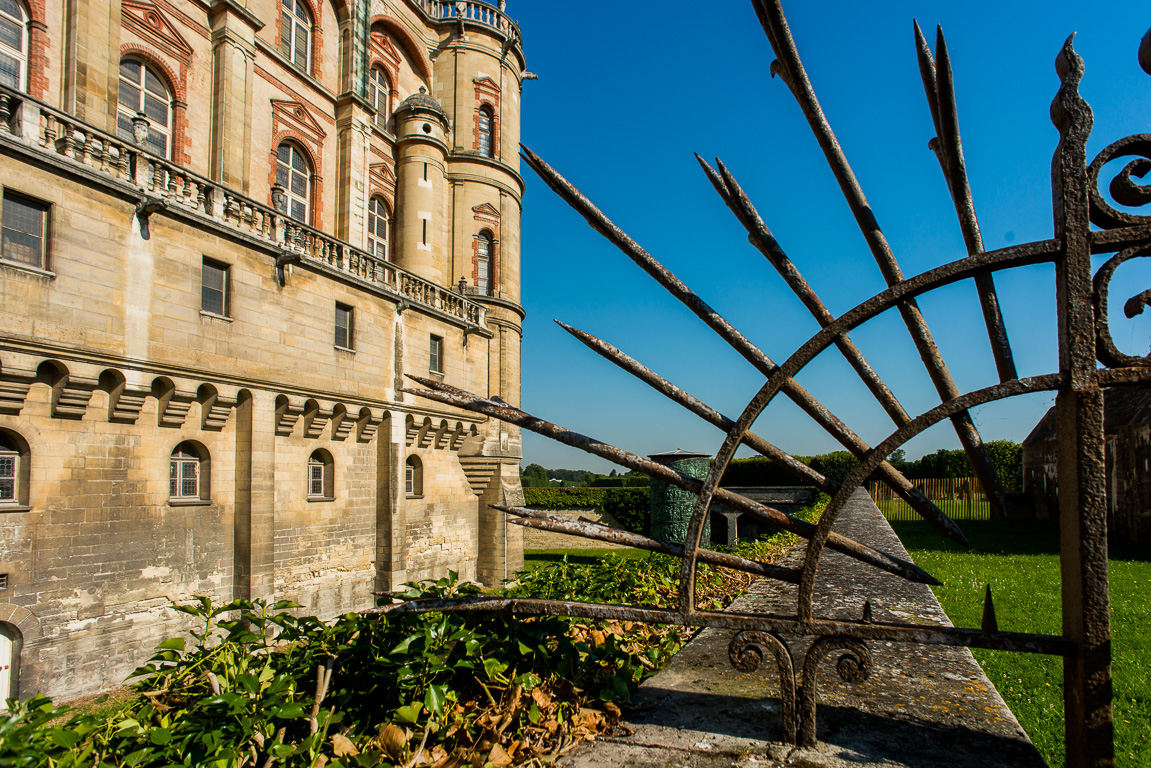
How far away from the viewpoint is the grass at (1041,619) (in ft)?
13.6

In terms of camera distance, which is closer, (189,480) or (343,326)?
(189,480)

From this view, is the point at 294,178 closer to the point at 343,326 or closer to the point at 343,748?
the point at 343,326

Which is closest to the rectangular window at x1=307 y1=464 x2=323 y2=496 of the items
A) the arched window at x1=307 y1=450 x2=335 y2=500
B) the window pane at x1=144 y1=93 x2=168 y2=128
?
the arched window at x1=307 y1=450 x2=335 y2=500

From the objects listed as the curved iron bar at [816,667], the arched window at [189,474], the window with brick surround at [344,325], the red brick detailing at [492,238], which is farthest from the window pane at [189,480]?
the curved iron bar at [816,667]

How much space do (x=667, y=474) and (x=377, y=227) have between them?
19425 mm

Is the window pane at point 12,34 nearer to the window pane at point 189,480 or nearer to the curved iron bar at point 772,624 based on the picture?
the window pane at point 189,480

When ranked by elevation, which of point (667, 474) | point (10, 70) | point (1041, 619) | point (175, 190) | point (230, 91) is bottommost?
point (1041, 619)

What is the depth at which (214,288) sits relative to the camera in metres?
11.8

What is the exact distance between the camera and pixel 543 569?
397 centimetres

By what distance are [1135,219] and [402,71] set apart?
22.6m

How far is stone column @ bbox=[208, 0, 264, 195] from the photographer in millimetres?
13719

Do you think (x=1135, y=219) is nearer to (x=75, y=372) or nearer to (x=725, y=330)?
(x=725, y=330)

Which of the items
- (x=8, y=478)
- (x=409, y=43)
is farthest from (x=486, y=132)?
(x=8, y=478)

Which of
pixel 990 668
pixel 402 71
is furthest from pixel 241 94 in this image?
pixel 990 668
